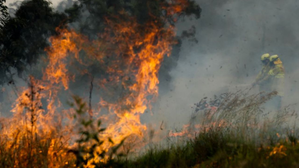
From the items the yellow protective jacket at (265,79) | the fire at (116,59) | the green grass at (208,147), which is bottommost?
the green grass at (208,147)

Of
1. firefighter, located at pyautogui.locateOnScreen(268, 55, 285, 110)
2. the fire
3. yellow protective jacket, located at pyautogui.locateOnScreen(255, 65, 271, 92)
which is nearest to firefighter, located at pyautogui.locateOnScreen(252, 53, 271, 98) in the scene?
yellow protective jacket, located at pyautogui.locateOnScreen(255, 65, 271, 92)

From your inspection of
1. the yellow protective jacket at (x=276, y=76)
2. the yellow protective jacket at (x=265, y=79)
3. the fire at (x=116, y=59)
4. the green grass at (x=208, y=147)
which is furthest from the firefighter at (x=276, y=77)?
the green grass at (x=208, y=147)

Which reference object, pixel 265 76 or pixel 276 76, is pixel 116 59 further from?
pixel 276 76

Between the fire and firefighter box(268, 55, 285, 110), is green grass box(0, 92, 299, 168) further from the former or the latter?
the fire

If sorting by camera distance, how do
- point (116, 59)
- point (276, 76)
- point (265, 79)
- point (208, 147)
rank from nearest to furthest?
point (208, 147) < point (276, 76) < point (265, 79) < point (116, 59)

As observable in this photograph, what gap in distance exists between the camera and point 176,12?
722 inches

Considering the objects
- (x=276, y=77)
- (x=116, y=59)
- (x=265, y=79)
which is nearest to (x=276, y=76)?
(x=276, y=77)

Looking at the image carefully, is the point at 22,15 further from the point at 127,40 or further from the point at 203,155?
the point at 203,155

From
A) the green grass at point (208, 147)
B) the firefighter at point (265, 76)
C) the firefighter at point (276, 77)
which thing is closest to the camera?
the green grass at point (208, 147)

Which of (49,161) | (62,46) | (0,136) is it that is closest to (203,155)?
(49,161)

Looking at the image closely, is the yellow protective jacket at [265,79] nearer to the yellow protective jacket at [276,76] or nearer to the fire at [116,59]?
the yellow protective jacket at [276,76]

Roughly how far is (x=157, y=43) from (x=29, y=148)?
48.3ft

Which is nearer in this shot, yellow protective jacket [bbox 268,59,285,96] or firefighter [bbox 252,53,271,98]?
yellow protective jacket [bbox 268,59,285,96]

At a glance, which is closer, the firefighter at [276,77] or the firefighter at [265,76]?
the firefighter at [276,77]
